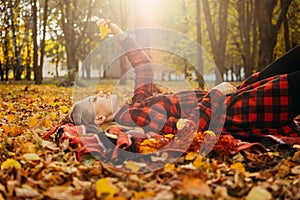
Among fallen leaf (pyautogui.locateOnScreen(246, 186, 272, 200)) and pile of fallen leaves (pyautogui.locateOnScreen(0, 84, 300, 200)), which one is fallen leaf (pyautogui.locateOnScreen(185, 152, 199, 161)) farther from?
fallen leaf (pyautogui.locateOnScreen(246, 186, 272, 200))

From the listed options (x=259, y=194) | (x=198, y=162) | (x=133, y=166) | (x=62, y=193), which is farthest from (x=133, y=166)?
(x=259, y=194)

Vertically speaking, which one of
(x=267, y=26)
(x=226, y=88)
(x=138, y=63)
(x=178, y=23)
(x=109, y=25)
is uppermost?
(x=178, y=23)

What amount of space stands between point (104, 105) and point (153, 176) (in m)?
1.15

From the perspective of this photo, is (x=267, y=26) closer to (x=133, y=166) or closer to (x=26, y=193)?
(x=133, y=166)

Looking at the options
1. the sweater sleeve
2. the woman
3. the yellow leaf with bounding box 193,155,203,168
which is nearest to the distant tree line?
the sweater sleeve

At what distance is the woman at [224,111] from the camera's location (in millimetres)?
3297

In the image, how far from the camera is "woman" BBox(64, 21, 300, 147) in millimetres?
3297

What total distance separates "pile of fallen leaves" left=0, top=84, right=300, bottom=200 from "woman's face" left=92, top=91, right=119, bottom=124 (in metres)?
0.49

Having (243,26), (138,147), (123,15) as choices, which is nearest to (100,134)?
(138,147)

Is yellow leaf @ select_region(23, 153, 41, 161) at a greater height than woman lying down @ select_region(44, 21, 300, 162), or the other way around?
woman lying down @ select_region(44, 21, 300, 162)

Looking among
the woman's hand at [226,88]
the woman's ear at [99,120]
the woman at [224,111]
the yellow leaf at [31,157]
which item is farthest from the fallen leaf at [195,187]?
the woman's hand at [226,88]

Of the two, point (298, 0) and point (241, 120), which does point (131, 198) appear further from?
point (298, 0)

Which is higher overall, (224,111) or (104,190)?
(224,111)

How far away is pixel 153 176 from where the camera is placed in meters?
2.39
